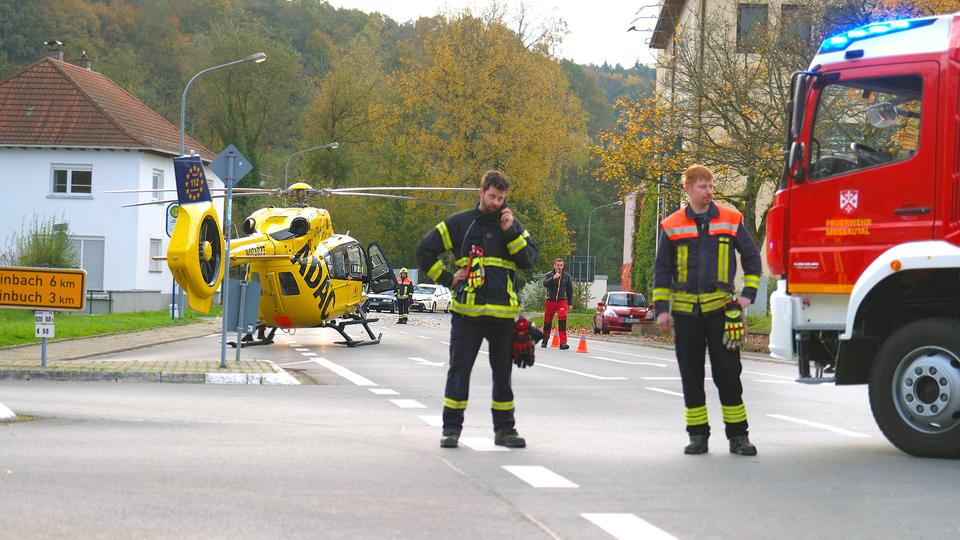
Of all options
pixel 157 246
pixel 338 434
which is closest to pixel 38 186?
pixel 157 246

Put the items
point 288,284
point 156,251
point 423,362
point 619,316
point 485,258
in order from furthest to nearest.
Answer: point 156,251 → point 619,316 → point 288,284 → point 423,362 → point 485,258

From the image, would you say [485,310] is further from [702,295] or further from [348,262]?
[348,262]

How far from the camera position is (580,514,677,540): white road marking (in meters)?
5.95

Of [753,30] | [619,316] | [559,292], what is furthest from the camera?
[619,316]

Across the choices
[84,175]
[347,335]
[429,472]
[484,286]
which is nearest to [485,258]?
[484,286]

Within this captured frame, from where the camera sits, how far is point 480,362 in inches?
848

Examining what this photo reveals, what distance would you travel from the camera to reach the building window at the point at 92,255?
165 feet

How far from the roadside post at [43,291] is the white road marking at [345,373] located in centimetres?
336

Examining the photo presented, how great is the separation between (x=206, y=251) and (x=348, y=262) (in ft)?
30.6

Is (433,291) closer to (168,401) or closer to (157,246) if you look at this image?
(157,246)

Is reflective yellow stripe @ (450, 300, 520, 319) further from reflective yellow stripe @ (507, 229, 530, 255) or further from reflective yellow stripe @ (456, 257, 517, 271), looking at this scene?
reflective yellow stripe @ (507, 229, 530, 255)

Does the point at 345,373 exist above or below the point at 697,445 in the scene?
below

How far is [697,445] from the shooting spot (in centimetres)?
909

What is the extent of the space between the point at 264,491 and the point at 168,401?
6202mm
